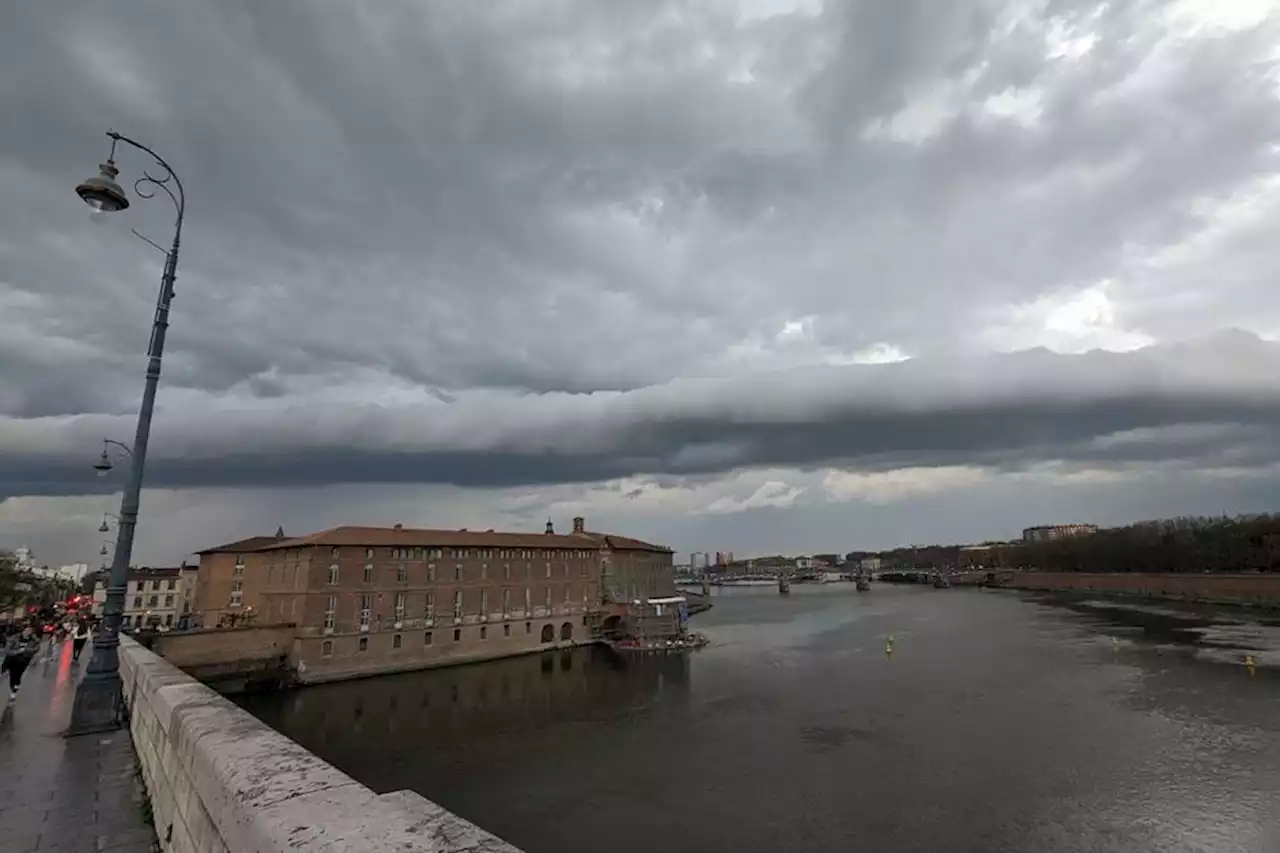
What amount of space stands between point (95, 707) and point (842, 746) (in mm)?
29814

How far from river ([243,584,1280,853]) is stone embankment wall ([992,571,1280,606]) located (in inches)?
1752

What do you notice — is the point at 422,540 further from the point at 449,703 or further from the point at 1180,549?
the point at 1180,549

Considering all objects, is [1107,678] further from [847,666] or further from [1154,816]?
[1154,816]

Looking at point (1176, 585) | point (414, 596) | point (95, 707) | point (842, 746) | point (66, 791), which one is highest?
point (414, 596)

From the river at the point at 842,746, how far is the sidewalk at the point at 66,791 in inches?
593

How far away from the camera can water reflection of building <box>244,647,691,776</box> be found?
3594 cm

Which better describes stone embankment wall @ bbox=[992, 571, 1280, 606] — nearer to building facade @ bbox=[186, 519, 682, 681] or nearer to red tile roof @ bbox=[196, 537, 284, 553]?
building facade @ bbox=[186, 519, 682, 681]

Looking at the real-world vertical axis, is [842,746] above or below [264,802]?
below

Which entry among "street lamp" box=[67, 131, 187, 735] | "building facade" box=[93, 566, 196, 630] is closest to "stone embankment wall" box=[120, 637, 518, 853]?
"street lamp" box=[67, 131, 187, 735]

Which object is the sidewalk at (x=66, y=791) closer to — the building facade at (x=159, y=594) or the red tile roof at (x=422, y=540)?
the red tile roof at (x=422, y=540)

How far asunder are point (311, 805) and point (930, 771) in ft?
100

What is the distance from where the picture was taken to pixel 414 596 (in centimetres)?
5656

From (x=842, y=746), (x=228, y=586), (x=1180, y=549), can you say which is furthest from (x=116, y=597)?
(x=1180, y=549)

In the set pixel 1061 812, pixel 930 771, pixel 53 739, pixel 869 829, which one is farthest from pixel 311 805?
pixel 930 771
